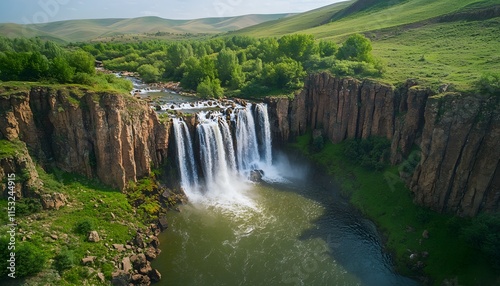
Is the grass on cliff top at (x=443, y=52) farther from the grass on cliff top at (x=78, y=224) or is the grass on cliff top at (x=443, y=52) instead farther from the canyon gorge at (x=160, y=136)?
the grass on cliff top at (x=78, y=224)

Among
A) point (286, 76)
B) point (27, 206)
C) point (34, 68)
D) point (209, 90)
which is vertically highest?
point (34, 68)

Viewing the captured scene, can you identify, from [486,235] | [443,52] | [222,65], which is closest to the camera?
[486,235]

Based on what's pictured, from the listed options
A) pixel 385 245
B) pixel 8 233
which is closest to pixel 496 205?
pixel 385 245

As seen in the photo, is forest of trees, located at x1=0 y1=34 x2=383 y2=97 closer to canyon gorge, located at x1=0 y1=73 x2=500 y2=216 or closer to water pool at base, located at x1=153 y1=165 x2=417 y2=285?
canyon gorge, located at x1=0 y1=73 x2=500 y2=216

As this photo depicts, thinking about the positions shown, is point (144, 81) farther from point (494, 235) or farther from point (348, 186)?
point (494, 235)

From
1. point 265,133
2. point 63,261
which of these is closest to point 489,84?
point 265,133

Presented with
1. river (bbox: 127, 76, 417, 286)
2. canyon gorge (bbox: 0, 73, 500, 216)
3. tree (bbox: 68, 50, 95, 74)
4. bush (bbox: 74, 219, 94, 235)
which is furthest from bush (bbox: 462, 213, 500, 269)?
tree (bbox: 68, 50, 95, 74)

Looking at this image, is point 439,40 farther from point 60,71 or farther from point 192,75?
point 60,71
